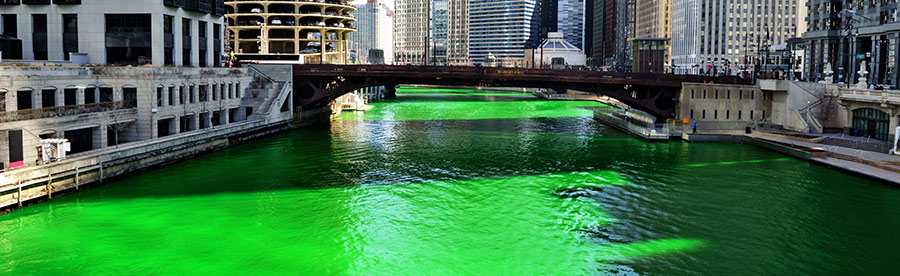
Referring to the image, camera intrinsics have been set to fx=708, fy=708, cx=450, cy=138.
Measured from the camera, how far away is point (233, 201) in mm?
47219

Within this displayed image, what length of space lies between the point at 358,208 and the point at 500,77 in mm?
55057

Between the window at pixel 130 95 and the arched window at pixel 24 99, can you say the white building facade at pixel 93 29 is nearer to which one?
the window at pixel 130 95

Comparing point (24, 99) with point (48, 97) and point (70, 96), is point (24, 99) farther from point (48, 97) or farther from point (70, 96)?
point (70, 96)

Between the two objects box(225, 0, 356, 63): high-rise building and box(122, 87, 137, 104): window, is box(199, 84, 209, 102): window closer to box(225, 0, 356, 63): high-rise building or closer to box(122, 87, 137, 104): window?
A: box(122, 87, 137, 104): window

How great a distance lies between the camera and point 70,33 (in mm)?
80375

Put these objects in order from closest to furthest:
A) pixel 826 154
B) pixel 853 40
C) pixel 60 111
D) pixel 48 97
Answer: pixel 60 111 < pixel 48 97 < pixel 826 154 < pixel 853 40

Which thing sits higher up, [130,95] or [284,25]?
[284,25]

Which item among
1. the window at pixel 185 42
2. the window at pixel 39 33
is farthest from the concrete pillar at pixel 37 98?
the window at pixel 185 42

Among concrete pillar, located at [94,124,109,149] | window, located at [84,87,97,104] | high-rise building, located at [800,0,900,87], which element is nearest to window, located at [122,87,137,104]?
window, located at [84,87,97,104]

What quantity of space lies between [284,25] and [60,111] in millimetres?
106141

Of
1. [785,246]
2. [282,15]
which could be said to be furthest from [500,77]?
[282,15]

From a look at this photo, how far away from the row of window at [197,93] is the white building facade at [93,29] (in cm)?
658

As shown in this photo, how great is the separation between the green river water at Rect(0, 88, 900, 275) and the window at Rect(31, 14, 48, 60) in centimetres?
2874

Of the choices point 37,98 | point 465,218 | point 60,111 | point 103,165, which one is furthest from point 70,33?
point 465,218
